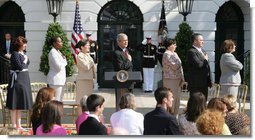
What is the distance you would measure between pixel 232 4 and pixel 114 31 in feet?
12.0

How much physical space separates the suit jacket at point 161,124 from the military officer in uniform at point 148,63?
8.53m

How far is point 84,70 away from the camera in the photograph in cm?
907

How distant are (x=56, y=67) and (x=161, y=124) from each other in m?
3.70

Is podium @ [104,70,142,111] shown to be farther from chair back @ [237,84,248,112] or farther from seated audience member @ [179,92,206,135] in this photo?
seated audience member @ [179,92,206,135]

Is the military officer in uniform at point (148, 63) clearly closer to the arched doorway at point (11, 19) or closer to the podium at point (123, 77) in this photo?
the arched doorway at point (11, 19)

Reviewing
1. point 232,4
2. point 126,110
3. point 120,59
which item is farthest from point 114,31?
point 126,110

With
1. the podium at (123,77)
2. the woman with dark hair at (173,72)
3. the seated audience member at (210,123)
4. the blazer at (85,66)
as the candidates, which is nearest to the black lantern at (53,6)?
the blazer at (85,66)

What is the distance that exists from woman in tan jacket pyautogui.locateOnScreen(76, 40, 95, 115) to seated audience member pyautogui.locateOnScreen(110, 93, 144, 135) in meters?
3.04

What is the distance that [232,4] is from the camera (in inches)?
617

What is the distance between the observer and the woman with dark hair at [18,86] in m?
8.23

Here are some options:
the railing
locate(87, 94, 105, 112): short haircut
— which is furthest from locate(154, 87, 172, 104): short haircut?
the railing

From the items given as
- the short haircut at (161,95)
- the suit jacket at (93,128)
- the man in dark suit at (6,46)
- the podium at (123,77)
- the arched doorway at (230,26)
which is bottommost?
the suit jacket at (93,128)

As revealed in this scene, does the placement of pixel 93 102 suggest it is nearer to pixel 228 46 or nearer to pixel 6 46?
pixel 228 46

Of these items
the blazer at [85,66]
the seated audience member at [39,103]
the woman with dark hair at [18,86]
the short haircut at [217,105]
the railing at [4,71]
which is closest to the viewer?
the short haircut at [217,105]
